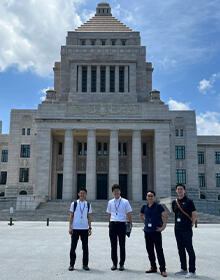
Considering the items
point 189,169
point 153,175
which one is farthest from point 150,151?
point 189,169

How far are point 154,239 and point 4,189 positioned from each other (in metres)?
48.2

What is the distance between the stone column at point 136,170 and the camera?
4294 centimetres

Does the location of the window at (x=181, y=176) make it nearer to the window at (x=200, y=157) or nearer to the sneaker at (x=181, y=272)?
the window at (x=200, y=157)

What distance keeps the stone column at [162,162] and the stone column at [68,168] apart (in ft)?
37.9

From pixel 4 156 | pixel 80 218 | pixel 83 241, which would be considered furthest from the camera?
pixel 4 156

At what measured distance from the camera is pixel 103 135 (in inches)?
1924

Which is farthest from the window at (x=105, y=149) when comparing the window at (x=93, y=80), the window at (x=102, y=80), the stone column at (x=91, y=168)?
the window at (x=93, y=80)

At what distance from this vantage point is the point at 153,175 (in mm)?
47750

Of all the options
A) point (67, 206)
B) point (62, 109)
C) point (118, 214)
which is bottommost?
point (67, 206)

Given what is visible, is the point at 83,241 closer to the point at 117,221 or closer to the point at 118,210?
the point at 117,221

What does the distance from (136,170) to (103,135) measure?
863cm

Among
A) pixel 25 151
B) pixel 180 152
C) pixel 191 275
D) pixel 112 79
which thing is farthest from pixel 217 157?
pixel 191 275

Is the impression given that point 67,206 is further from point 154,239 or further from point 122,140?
point 154,239

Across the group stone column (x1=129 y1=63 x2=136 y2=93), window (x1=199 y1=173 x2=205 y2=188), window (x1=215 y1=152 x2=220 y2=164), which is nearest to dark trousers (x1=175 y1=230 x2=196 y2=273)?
stone column (x1=129 y1=63 x2=136 y2=93)
